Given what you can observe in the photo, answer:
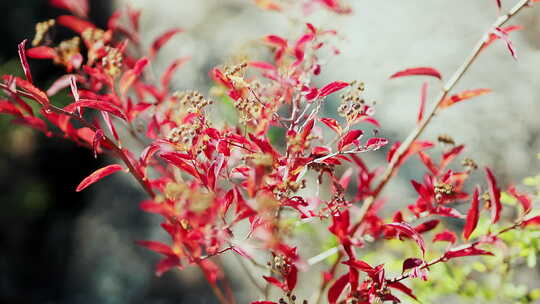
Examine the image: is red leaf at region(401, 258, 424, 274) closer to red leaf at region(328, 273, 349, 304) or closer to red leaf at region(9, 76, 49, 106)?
red leaf at region(328, 273, 349, 304)

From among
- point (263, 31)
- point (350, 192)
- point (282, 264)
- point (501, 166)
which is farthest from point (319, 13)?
point (282, 264)

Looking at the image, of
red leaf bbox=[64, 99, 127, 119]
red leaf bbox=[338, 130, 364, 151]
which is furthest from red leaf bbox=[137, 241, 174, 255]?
red leaf bbox=[338, 130, 364, 151]

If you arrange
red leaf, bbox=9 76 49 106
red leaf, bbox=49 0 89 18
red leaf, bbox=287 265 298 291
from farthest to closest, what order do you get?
red leaf, bbox=49 0 89 18 → red leaf, bbox=287 265 298 291 → red leaf, bbox=9 76 49 106

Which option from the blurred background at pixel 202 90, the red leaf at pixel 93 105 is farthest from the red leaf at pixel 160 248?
the blurred background at pixel 202 90

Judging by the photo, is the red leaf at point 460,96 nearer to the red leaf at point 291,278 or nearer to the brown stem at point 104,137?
the red leaf at point 291,278

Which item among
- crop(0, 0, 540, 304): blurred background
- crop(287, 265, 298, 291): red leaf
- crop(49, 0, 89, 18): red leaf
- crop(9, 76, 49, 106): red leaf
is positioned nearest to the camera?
crop(9, 76, 49, 106): red leaf
